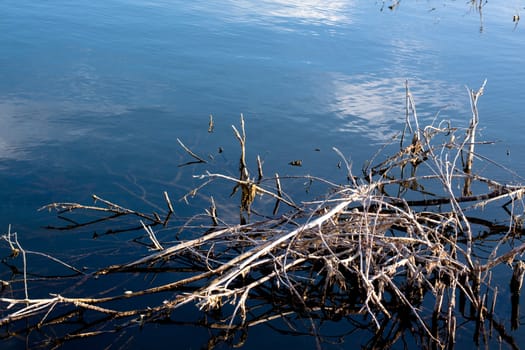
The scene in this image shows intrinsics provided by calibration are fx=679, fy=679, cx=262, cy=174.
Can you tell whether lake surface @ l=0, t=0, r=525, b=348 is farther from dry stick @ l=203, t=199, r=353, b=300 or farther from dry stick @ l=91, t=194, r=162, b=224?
dry stick @ l=203, t=199, r=353, b=300

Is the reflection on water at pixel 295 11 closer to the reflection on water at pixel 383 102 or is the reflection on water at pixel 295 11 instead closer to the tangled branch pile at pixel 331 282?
the reflection on water at pixel 383 102

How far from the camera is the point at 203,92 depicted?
1024 centimetres

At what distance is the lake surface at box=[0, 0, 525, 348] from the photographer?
7332 mm

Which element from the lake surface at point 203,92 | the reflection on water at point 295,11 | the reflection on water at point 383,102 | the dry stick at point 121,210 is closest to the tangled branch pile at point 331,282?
the lake surface at point 203,92

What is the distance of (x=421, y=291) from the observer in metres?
5.30

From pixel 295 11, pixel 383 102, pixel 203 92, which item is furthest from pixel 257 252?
pixel 295 11

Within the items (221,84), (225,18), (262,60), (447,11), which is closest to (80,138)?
(221,84)

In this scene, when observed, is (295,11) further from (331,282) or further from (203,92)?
(331,282)

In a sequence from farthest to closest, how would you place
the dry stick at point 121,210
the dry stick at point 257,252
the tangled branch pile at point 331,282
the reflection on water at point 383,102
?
1. the reflection on water at point 383,102
2. the dry stick at point 121,210
3. the tangled branch pile at point 331,282
4. the dry stick at point 257,252

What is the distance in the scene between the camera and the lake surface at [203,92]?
24.1ft

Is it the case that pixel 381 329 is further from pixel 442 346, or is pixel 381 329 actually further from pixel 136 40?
pixel 136 40

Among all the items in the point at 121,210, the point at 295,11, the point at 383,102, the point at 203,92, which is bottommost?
the point at 121,210

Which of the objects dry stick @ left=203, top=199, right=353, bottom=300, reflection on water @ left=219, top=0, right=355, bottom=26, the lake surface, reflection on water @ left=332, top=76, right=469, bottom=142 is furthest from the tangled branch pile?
reflection on water @ left=219, top=0, right=355, bottom=26

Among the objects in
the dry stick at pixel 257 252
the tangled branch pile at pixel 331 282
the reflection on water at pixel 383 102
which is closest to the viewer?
the dry stick at pixel 257 252
